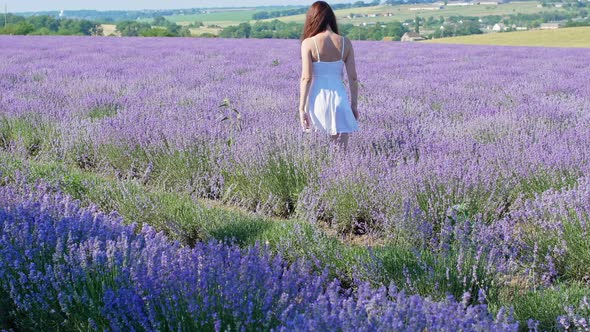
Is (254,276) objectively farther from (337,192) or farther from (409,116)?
(409,116)

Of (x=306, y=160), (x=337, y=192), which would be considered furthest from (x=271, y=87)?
(x=337, y=192)

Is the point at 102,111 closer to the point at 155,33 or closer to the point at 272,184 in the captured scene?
the point at 272,184

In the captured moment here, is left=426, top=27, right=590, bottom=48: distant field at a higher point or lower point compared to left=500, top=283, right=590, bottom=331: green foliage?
lower

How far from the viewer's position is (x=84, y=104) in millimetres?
7297

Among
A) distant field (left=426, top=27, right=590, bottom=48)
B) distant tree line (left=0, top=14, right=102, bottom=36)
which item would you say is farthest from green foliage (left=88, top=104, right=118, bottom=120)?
distant tree line (left=0, top=14, right=102, bottom=36)

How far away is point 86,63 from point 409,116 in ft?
27.2

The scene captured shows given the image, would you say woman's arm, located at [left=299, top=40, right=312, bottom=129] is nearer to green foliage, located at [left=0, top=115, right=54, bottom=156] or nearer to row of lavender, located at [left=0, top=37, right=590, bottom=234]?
row of lavender, located at [left=0, top=37, right=590, bottom=234]

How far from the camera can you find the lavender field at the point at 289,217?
2203mm

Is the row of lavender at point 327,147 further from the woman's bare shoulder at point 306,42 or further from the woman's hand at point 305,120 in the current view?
the woman's bare shoulder at point 306,42

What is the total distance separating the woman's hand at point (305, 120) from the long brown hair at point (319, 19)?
1.93ft

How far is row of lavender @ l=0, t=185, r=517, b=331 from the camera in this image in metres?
1.92

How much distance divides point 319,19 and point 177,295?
9.80 ft

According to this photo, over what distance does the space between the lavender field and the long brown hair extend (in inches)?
31.7

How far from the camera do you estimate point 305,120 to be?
16.1 ft
